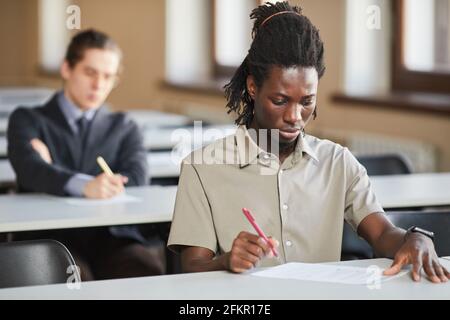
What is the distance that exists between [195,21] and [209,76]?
1.56 ft

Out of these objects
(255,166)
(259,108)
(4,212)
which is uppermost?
(259,108)

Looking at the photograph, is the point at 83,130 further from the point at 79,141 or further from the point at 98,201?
the point at 98,201

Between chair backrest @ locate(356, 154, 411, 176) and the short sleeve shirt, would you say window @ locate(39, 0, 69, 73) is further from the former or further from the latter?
the short sleeve shirt

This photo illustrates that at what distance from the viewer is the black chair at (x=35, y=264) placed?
6.70 ft

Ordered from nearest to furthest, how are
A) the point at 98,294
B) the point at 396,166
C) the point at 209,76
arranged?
the point at 98,294 → the point at 396,166 → the point at 209,76

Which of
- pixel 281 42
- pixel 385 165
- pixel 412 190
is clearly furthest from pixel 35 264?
pixel 385 165

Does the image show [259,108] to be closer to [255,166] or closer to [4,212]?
[255,166]

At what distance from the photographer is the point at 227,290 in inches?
71.2

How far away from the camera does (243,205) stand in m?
2.12

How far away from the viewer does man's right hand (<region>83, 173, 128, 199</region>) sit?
3129 millimetres

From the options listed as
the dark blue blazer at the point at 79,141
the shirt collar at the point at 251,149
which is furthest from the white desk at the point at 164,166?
the shirt collar at the point at 251,149

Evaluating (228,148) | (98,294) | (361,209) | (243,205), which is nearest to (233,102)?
(228,148)

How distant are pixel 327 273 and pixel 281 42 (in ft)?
1.66

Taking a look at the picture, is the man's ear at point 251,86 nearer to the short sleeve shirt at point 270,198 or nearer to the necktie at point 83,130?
the short sleeve shirt at point 270,198
